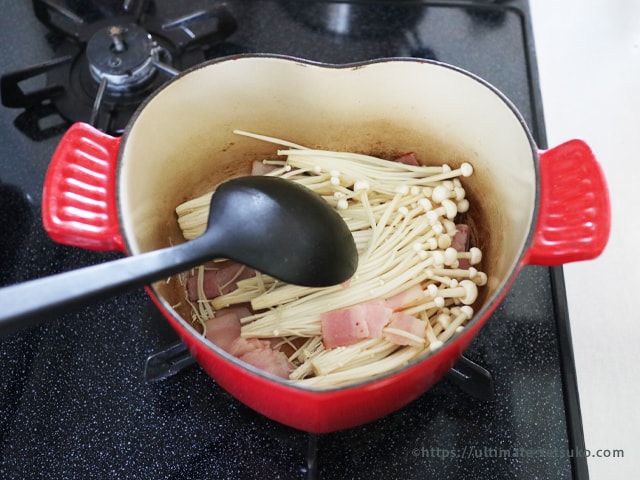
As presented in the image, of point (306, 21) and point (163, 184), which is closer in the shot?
point (163, 184)

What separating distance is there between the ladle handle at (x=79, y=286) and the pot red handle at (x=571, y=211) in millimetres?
369

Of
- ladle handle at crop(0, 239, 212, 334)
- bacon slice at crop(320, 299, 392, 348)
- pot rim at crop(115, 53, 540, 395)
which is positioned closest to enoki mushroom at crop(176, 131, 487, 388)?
bacon slice at crop(320, 299, 392, 348)

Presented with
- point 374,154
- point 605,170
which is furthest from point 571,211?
point 605,170

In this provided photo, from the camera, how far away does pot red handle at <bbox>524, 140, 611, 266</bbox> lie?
2.22 feet

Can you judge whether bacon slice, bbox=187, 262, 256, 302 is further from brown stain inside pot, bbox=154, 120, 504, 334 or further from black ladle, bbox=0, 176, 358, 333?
black ladle, bbox=0, 176, 358, 333

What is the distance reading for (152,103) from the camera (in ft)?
2.59

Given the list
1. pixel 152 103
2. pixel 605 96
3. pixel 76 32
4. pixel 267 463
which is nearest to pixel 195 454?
pixel 267 463

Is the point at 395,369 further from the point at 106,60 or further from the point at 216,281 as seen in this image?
the point at 106,60

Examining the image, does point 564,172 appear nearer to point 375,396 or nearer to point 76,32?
point 375,396

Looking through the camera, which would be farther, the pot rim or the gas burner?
the gas burner

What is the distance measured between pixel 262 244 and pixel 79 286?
23 centimetres

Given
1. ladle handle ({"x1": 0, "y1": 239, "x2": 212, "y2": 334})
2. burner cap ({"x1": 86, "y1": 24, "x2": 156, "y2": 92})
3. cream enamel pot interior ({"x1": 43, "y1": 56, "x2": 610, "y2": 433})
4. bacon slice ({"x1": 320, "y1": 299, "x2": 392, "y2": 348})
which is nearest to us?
ladle handle ({"x1": 0, "y1": 239, "x2": 212, "y2": 334})

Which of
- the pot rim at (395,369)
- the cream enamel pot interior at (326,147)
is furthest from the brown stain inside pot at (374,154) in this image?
the pot rim at (395,369)

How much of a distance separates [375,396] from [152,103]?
0.43 metres
